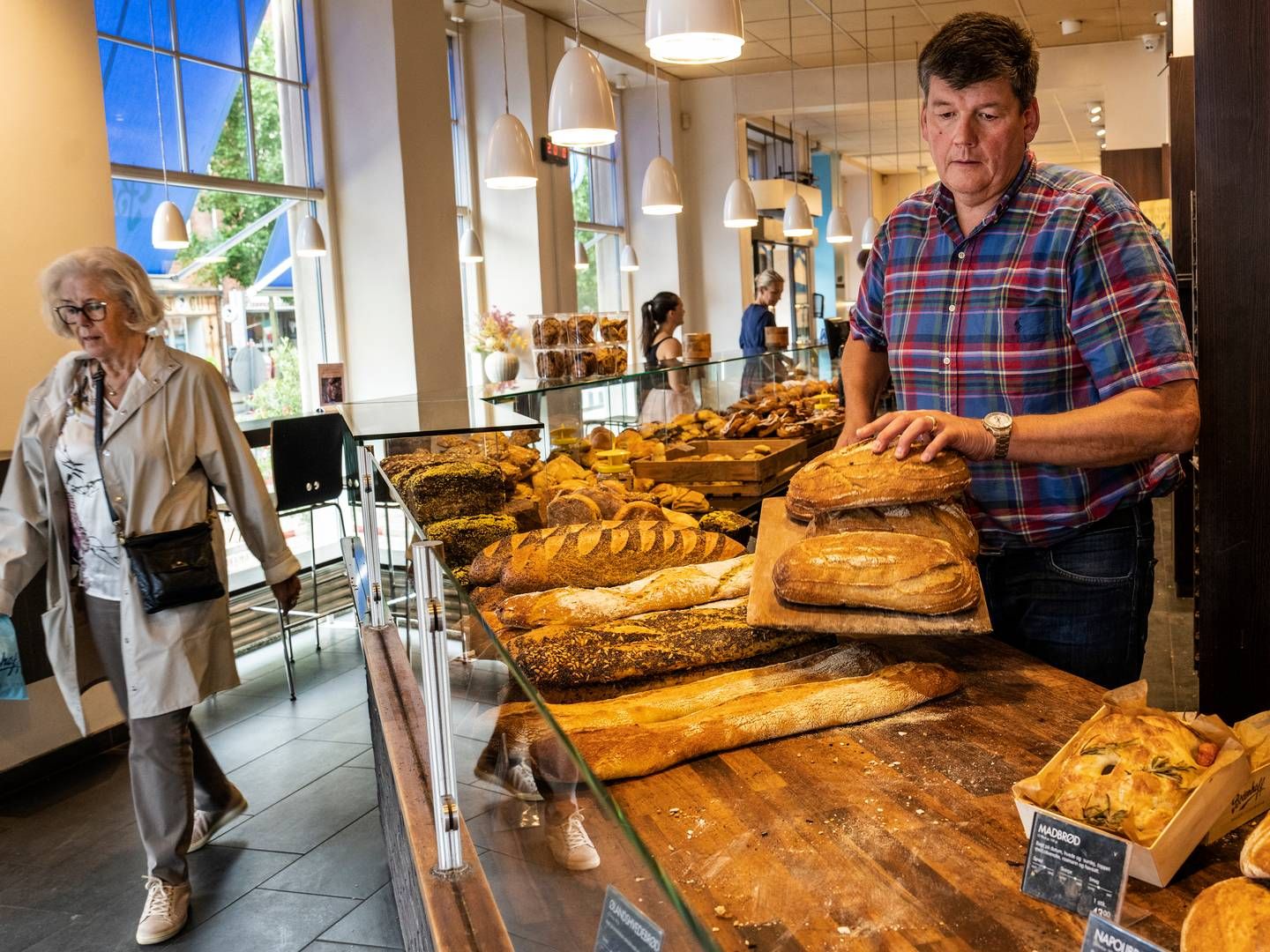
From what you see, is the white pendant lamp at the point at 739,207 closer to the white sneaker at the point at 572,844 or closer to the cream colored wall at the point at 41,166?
the cream colored wall at the point at 41,166

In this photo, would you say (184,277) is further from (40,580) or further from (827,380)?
(827,380)

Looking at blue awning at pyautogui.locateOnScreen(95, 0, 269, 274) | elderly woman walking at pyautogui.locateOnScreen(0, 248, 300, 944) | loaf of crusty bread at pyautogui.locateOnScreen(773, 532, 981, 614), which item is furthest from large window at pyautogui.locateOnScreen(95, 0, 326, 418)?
loaf of crusty bread at pyautogui.locateOnScreen(773, 532, 981, 614)

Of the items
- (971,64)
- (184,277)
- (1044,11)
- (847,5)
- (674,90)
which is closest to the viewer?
(971,64)

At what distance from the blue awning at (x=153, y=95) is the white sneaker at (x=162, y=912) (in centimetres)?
369

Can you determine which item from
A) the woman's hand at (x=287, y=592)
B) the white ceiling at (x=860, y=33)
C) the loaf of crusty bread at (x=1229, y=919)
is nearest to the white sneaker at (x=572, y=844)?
the loaf of crusty bread at (x=1229, y=919)

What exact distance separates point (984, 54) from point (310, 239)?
567 centimetres

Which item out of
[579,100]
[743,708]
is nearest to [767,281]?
[579,100]

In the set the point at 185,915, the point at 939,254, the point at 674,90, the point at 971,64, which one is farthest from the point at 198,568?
the point at 674,90

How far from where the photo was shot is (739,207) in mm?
8750

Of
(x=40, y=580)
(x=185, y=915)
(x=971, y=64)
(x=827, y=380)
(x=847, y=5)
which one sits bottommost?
(x=185, y=915)

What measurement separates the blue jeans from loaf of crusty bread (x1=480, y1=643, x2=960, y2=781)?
1.44 feet

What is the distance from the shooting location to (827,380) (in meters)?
6.57

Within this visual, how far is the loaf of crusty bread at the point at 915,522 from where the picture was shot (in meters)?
1.53

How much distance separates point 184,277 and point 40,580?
110 inches
